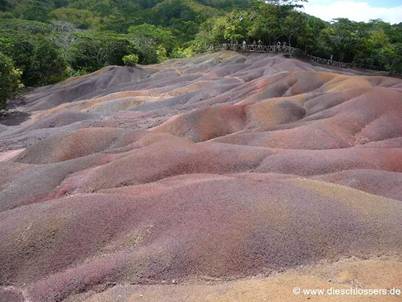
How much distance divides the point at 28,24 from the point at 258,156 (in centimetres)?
9626

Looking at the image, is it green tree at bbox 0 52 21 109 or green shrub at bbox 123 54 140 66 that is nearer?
green tree at bbox 0 52 21 109

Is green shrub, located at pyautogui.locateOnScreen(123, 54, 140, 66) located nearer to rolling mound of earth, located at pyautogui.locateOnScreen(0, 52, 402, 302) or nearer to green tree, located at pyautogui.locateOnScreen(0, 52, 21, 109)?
green tree, located at pyautogui.locateOnScreen(0, 52, 21, 109)

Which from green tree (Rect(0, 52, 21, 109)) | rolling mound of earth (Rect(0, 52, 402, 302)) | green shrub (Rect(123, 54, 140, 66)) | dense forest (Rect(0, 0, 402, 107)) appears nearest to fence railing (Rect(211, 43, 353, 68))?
dense forest (Rect(0, 0, 402, 107))

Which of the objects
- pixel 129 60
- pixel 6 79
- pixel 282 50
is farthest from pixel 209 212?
pixel 129 60

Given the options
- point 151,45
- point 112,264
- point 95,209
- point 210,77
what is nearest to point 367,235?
point 112,264

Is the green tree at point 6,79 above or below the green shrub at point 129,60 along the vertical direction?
above

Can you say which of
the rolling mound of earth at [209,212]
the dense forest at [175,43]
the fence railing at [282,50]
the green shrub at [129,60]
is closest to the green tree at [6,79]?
the dense forest at [175,43]

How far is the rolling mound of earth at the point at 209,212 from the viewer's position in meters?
13.4

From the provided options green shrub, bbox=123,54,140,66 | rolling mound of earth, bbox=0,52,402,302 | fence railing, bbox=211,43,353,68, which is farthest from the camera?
green shrub, bbox=123,54,140,66

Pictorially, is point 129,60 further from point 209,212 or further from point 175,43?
point 209,212

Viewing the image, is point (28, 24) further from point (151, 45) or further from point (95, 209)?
point (95, 209)

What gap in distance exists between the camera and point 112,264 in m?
14.2

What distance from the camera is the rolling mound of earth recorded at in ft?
44.0

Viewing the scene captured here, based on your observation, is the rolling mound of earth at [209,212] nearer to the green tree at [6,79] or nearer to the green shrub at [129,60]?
the green tree at [6,79]
